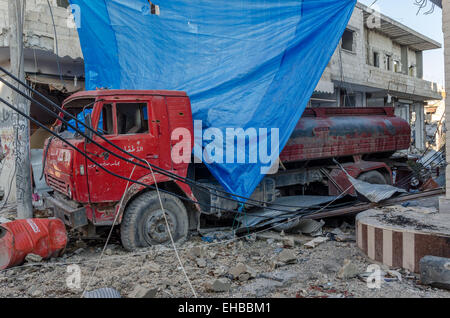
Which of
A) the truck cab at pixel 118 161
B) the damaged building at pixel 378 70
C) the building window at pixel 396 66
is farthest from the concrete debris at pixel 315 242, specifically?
the building window at pixel 396 66

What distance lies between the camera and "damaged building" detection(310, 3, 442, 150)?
15005 millimetres

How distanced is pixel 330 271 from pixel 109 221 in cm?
293

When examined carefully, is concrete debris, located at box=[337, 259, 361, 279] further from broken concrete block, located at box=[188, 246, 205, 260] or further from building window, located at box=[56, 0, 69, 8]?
building window, located at box=[56, 0, 69, 8]

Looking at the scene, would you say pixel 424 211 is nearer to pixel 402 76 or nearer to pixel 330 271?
pixel 330 271

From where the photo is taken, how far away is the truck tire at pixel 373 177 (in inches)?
295

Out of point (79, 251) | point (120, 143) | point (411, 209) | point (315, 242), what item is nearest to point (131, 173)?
point (120, 143)

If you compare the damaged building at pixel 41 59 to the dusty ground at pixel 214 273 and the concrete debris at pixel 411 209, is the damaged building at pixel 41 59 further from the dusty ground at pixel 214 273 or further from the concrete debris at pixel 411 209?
the concrete debris at pixel 411 209

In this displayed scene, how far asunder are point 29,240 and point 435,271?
4496 mm

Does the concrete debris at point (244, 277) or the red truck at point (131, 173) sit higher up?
the red truck at point (131, 173)

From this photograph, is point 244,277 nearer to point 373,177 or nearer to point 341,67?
point 373,177

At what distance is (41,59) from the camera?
27.9 feet

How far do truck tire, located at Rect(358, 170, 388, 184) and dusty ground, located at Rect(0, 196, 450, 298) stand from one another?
2.40m

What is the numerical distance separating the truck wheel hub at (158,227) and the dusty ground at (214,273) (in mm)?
260
